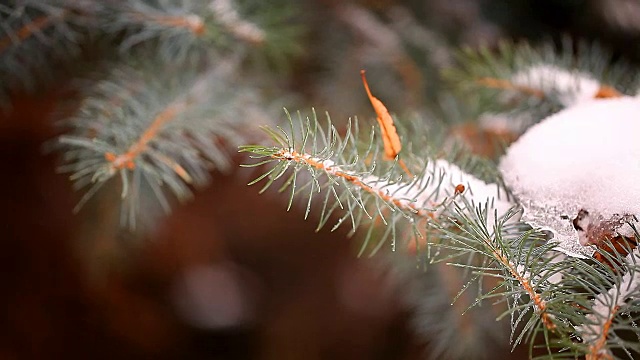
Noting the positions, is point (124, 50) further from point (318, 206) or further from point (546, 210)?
point (546, 210)

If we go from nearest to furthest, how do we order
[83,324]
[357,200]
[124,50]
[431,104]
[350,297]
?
1. [357,200]
2. [124,50]
3. [431,104]
4. [83,324]
5. [350,297]

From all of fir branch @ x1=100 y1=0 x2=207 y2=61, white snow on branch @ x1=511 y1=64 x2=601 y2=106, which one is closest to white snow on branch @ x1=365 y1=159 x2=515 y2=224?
white snow on branch @ x1=511 y1=64 x2=601 y2=106

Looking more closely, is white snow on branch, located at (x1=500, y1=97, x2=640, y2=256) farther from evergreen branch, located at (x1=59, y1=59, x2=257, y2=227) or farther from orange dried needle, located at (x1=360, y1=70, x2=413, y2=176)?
evergreen branch, located at (x1=59, y1=59, x2=257, y2=227)

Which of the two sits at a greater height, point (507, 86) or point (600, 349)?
point (507, 86)

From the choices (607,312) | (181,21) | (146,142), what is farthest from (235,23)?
(607,312)

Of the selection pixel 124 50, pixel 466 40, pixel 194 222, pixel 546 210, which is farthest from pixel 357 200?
pixel 194 222

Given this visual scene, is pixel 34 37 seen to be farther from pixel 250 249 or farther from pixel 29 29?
pixel 250 249

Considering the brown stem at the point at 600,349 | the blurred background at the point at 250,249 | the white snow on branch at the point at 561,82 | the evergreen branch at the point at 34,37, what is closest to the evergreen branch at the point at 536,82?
the white snow on branch at the point at 561,82
